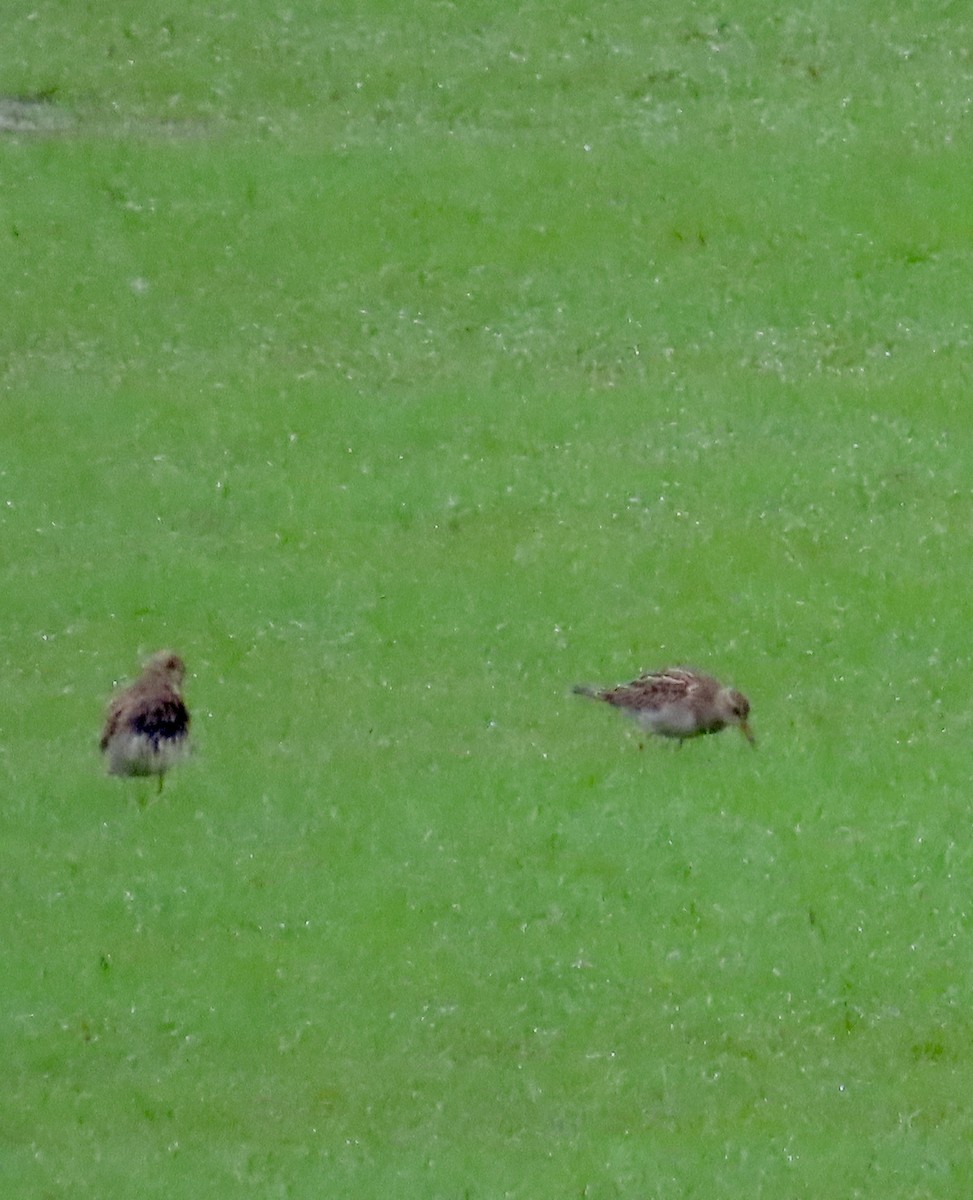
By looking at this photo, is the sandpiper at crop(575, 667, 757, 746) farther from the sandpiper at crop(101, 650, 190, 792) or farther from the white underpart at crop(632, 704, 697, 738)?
the sandpiper at crop(101, 650, 190, 792)

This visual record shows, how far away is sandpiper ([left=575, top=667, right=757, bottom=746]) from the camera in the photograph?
9.73m

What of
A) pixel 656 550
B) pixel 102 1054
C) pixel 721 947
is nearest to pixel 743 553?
pixel 656 550

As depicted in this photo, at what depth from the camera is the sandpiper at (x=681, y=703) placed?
9727 mm

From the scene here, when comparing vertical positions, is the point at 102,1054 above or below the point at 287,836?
below

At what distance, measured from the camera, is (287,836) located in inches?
390

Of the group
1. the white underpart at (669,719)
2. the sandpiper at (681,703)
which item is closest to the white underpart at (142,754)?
the sandpiper at (681,703)

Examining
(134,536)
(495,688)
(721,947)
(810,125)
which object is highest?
(810,125)

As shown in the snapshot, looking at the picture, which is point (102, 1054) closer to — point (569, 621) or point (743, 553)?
point (569, 621)

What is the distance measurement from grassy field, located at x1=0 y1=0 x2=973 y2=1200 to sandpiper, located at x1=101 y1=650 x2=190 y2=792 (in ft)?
0.50

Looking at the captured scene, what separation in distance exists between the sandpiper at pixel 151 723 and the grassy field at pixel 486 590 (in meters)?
0.15

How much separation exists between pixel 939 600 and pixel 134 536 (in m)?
4.78

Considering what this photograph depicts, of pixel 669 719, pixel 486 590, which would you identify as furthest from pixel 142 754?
pixel 669 719

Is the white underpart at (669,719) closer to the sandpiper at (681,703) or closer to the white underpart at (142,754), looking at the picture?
the sandpiper at (681,703)

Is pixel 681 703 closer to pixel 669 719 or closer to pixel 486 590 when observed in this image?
pixel 669 719
